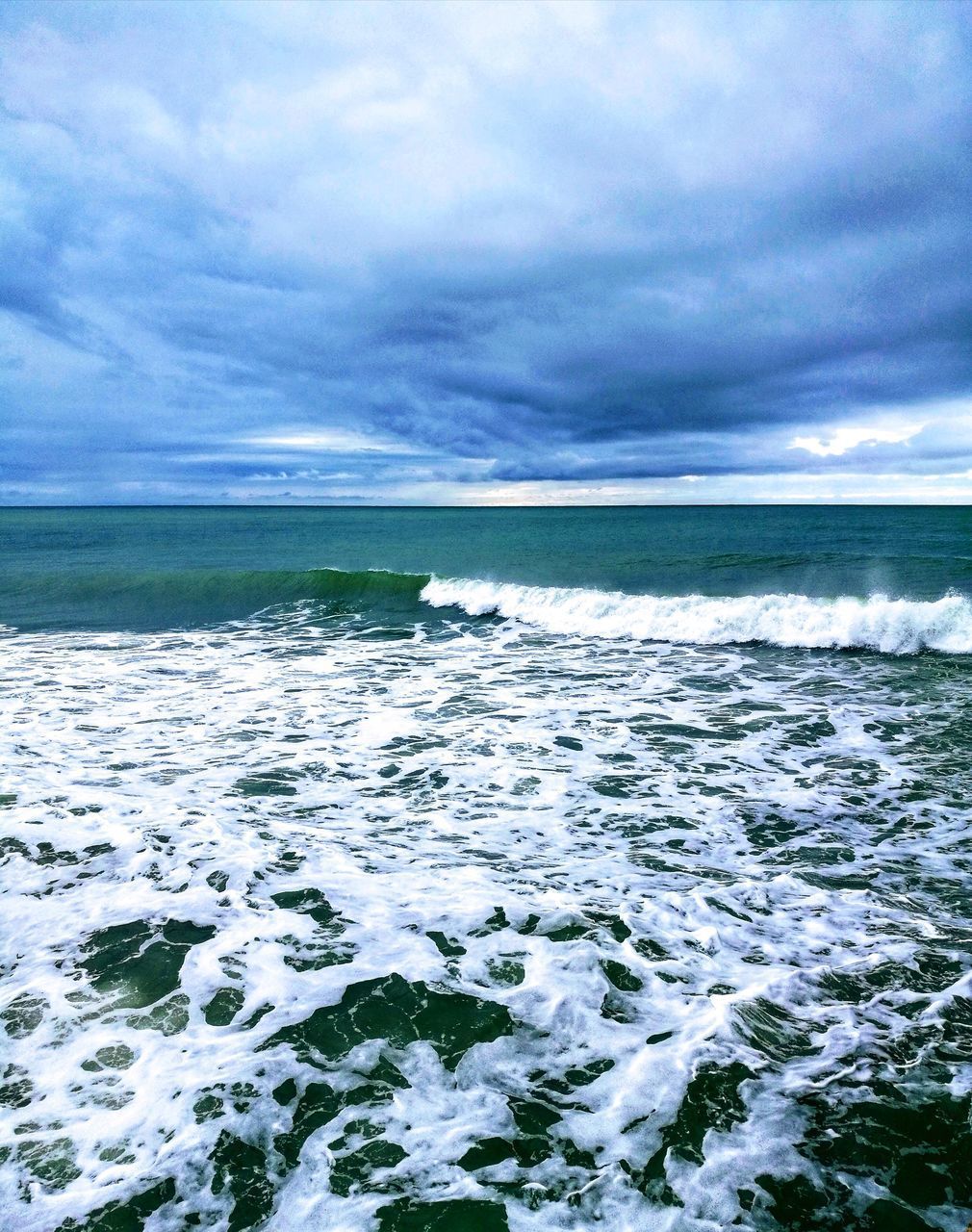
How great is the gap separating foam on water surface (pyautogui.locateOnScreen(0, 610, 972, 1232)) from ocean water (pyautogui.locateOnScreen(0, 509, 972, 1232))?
2 cm

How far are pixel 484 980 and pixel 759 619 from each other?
14979 millimetres

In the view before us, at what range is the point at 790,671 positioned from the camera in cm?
1403

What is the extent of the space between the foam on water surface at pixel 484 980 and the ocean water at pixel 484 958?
0.8 inches

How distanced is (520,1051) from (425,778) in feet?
14.3

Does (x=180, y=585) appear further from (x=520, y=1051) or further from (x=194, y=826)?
(x=520, y=1051)

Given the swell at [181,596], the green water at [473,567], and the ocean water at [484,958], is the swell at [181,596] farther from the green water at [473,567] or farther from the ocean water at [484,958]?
the ocean water at [484,958]

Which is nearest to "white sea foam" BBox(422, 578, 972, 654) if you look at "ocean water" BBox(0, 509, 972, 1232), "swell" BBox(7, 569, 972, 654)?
"swell" BBox(7, 569, 972, 654)

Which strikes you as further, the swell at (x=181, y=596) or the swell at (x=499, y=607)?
the swell at (x=181, y=596)

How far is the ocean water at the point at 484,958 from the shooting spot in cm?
324

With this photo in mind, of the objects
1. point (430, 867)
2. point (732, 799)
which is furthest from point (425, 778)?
point (732, 799)

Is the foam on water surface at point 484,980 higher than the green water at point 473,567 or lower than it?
lower

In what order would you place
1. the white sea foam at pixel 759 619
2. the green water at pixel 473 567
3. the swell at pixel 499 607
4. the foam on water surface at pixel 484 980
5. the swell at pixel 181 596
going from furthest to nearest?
the green water at pixel 473 567 < the swell at pixel 181 596 < the swell at pixel 499 607 < the white sea foam at pixel 759 619 < the foam on water surface at pixel 484 980

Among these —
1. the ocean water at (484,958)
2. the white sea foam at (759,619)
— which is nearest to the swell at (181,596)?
the white sea foam at (759,619)

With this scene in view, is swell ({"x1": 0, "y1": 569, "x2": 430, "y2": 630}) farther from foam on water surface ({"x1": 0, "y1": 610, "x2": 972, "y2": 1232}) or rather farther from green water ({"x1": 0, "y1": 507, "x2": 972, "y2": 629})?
foam on water surface ({"x1": 0, "y1": 610, "x2": 972, "y2": 1232})
